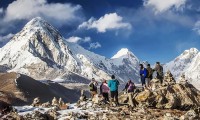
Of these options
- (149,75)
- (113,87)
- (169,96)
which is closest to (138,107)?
(113,87)

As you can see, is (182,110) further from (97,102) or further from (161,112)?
(97,102)

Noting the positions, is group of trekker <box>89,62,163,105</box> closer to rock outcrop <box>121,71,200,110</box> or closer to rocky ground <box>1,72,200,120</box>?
rocky ground <box>1,72,200,120</box>

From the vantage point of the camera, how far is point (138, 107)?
30250mm

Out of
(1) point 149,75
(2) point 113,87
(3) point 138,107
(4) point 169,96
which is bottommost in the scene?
(3) point 138,107

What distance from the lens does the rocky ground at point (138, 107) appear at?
85.2ft

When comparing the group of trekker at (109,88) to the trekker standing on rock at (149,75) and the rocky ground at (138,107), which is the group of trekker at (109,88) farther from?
the trekker standing on rock at (149,75)

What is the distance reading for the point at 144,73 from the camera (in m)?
35.0

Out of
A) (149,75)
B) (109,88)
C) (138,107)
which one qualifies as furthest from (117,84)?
(149,75)

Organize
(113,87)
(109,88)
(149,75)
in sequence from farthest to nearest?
(149,75), (109,88), (113,87)

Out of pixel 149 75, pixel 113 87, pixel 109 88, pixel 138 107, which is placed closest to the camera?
pixel 138 107

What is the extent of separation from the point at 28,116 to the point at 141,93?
418 inches

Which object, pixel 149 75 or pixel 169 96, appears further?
pixel 149 75

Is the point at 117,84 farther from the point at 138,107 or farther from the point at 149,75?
the point at 149,75

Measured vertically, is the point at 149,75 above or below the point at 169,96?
above
